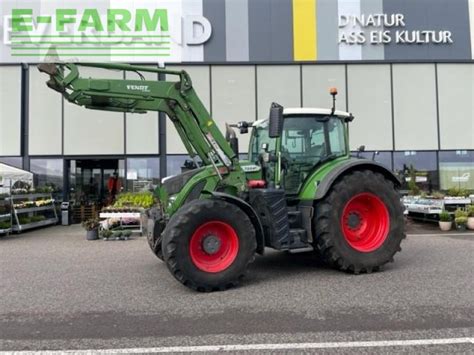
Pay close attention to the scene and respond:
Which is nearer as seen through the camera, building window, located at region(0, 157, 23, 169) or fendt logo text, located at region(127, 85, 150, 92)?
fendt logo text, located at region(127, 85, 150, 92)

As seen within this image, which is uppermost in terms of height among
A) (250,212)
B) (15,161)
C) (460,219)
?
(15,161)

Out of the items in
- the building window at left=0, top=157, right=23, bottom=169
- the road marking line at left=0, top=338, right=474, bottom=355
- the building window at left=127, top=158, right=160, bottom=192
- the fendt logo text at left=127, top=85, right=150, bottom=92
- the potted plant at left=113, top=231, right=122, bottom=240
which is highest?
the fendt logo text at left=127, top=85, right=150, bottom=92

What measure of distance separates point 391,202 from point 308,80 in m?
10.3

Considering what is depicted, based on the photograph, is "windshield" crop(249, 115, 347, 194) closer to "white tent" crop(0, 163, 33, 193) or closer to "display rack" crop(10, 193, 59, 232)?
"display rack" crop(10, 193, 59, 232)

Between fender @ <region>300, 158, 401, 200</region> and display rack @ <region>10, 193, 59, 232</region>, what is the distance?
10083mm

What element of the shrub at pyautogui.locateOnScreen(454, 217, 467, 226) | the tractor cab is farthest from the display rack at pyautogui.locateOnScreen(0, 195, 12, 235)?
the shrub at pyautogui.locateOnScreen(454, 217, 467, 226)

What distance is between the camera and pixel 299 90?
16.5 m

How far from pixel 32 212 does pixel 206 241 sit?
1075 cm

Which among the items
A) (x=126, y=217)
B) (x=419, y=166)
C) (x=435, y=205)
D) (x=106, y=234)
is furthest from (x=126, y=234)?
(x=419, y=166)

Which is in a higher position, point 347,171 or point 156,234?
point 347,171

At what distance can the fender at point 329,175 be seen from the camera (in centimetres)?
661

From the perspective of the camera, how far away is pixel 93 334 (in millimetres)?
4375

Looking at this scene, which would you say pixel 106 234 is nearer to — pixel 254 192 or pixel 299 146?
pixel 254 192

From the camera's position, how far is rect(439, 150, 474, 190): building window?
1650cm
